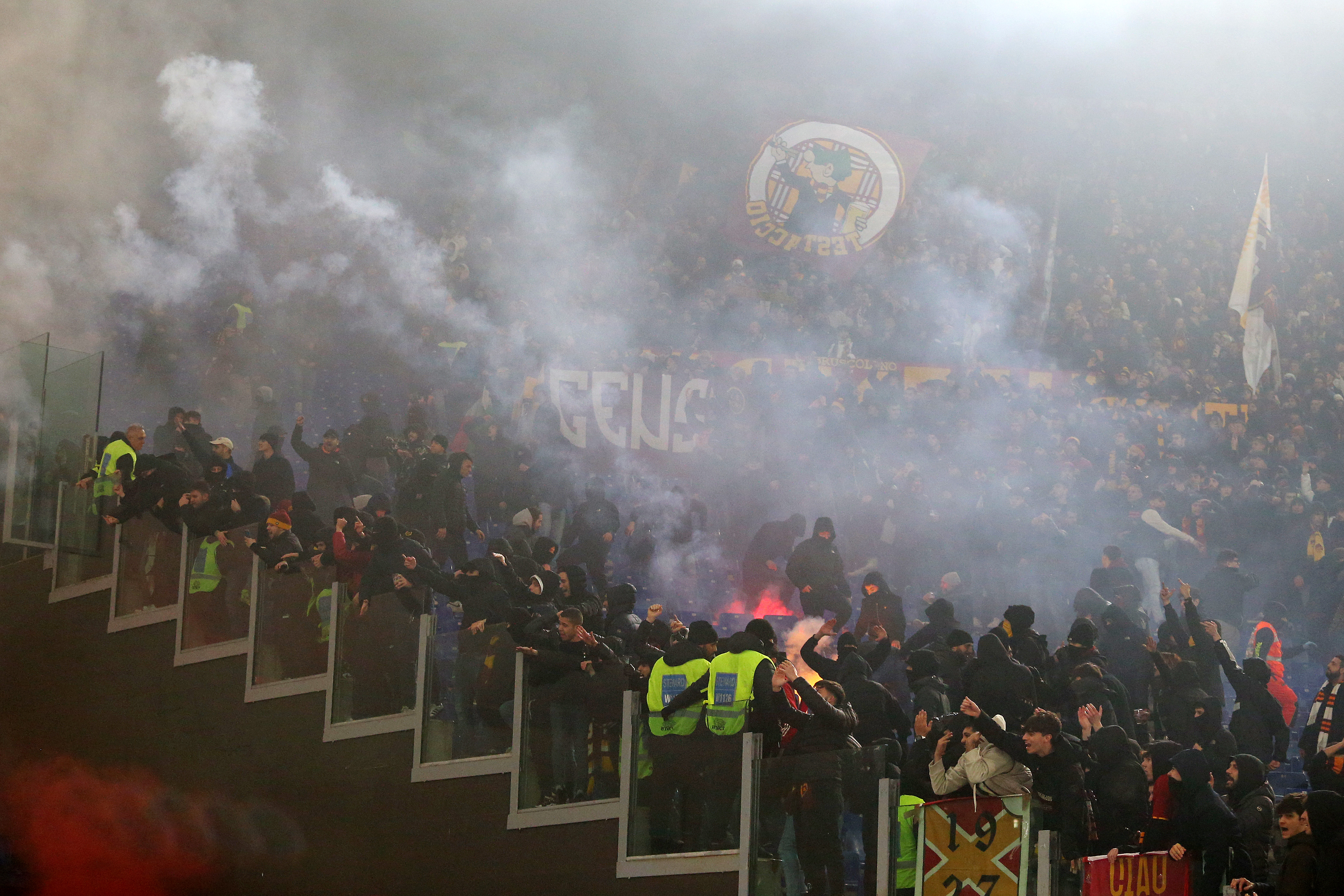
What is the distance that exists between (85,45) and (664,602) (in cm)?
815

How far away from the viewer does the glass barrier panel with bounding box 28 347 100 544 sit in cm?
875

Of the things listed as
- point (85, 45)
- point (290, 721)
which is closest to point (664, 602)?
point (290, 721)

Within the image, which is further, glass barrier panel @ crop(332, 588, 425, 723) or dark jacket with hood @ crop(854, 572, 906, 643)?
dark jacket with hood @ crop(854, 572, 906, 643)

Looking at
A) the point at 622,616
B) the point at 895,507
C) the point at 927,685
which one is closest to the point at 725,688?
the point at 927,685

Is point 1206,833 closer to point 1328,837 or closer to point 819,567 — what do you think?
point 1328,837

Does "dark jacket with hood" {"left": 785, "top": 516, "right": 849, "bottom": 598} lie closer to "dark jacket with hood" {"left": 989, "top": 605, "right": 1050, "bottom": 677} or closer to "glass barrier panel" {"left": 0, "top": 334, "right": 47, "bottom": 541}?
"dark jacket with hood" {"left": 989, "top": 605, "right": 1050, "bottom": 677}

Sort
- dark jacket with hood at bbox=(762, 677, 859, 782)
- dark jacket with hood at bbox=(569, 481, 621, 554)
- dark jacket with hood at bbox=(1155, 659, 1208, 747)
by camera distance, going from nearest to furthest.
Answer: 1. dark jacket with hood at bbox=(762, 677, 859, 782)
2. dark jacket with hood at bbox=(1155, 659, 1208, 747)
3. dark jacket with hood at bbox=(569, 481, 621, 554)

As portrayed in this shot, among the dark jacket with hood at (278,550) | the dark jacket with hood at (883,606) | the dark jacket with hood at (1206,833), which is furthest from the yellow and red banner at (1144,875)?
the dark jacket with hood at (278,550)

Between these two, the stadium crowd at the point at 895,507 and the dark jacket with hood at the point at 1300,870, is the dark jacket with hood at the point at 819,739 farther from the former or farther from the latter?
the dark jacket with hood at the point at 1300,870

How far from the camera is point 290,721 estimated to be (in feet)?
24.7

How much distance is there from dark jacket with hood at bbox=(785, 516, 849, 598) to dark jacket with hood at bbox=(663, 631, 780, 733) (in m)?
4.07

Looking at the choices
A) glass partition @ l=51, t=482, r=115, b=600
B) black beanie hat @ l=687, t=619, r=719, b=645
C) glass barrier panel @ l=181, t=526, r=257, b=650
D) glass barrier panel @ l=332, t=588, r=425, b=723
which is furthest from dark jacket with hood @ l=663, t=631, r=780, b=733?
glass partition @ l=51, t=482, r=115, b=600

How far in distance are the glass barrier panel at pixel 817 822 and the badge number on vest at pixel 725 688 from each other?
321 mm

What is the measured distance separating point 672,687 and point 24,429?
5.48 m
